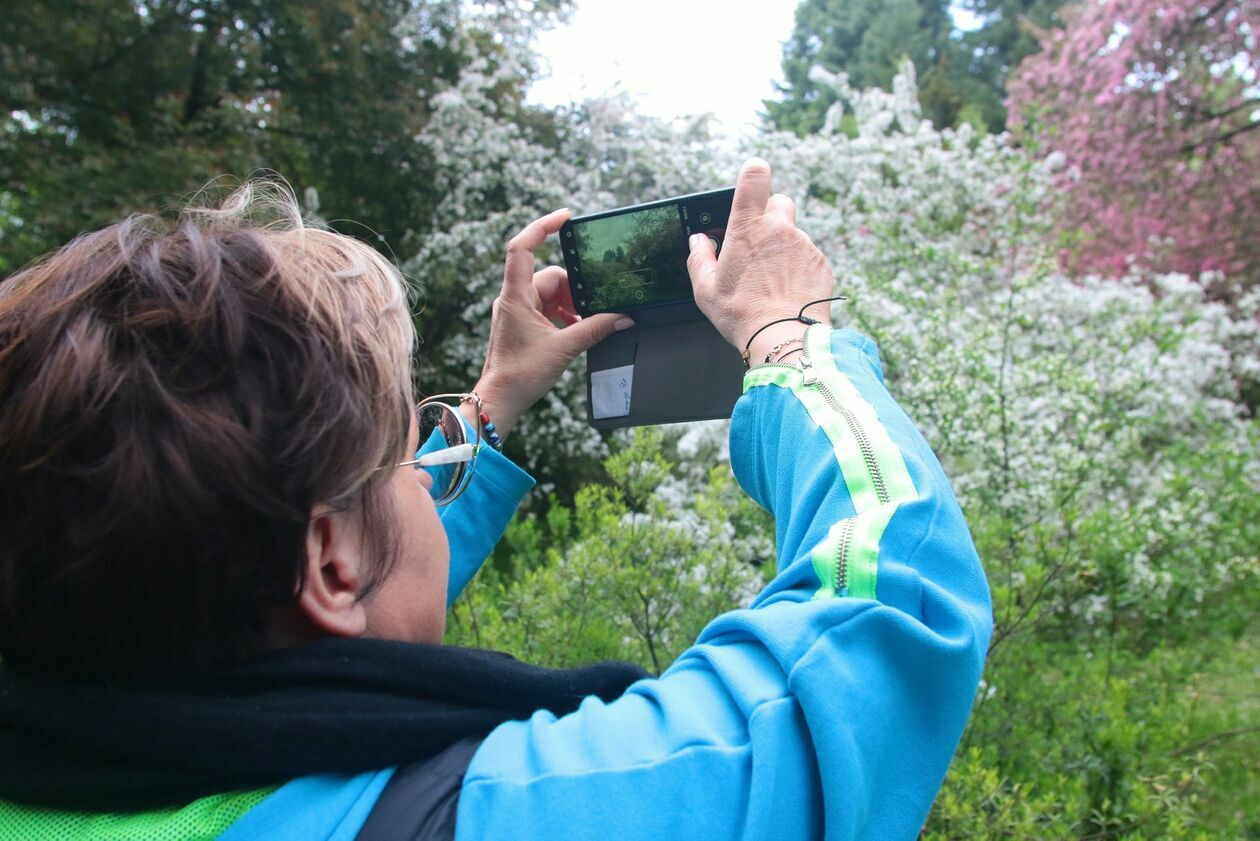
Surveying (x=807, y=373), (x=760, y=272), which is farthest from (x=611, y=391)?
(x=807, y=373)

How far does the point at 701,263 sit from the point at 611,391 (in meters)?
0.32

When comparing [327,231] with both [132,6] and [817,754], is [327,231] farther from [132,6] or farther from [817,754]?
[132,6]

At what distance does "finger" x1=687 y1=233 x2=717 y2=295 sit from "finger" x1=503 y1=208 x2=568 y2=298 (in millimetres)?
242

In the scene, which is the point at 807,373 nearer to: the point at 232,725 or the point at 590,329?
the point at 590,329

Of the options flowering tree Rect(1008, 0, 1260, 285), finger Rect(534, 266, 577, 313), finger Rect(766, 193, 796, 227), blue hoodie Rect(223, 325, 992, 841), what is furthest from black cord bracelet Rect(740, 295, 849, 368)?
flowering tree Rect(1008, 0, 1260, 285)

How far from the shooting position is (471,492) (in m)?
1.48

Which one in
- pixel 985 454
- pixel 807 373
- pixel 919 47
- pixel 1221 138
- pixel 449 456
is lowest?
pixel 985 454

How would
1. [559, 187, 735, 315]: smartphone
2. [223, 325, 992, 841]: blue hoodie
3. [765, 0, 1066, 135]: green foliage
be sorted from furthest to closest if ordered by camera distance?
[765, 0, 1066, 135]: green foliage → [559, 187, 735, 315]: smartphone → [223, 325, 992, 841]: blue hoodie

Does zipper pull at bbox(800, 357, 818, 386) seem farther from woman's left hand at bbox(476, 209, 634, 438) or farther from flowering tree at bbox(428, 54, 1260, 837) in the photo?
flowering tree at bbox(428, 54, 1260, 837)

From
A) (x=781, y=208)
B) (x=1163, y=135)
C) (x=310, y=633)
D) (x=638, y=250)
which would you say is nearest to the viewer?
(x=310, y=633)

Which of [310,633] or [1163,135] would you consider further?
[1163,135]

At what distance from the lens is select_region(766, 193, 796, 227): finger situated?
131cm

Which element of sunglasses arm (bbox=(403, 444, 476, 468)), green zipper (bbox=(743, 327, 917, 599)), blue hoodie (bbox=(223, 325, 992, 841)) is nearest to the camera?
blue hoodie (bbox=(223, 325, 992, 841))

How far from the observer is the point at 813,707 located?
0.79m
